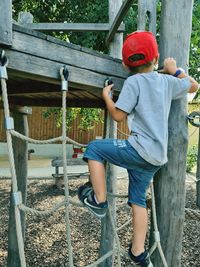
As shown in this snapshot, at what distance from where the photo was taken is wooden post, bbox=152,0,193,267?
221 cm

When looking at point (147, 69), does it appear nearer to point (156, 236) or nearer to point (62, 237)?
point (156, 236)

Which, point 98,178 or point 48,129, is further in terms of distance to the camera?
point 48,129

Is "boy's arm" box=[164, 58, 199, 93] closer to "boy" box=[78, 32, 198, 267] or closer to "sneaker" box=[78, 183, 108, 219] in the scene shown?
"boy" box=[78, 32, 198, 267]

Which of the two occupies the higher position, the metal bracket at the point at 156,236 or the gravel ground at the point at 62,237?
the metal bracket at the point at 156,236

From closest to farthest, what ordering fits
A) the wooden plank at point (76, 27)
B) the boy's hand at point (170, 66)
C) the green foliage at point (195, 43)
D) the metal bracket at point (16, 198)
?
the metal bracket at point (16, 198)
the boy's hand at point (170, 66)
the wooden plank at point (76, 27)
the green foliage at point (195, 43)

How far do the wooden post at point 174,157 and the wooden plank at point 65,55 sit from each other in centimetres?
31

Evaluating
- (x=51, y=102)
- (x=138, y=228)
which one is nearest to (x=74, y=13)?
(x=51, y=102)

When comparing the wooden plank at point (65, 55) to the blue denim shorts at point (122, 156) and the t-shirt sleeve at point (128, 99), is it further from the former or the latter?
the blue denim shorts at point (122, 156)

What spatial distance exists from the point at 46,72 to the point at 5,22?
37 centimetres

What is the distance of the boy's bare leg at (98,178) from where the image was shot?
76.2 inches

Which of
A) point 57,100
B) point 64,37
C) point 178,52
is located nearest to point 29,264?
point 57,100

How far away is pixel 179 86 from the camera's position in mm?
2076

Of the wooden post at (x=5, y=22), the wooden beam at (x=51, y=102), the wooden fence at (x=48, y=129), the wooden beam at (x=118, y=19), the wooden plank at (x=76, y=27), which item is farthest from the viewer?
the wooden fence at (x=48, y=129)

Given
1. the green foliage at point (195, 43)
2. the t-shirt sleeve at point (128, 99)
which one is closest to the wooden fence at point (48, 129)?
the green foliage at point (195, 43)
